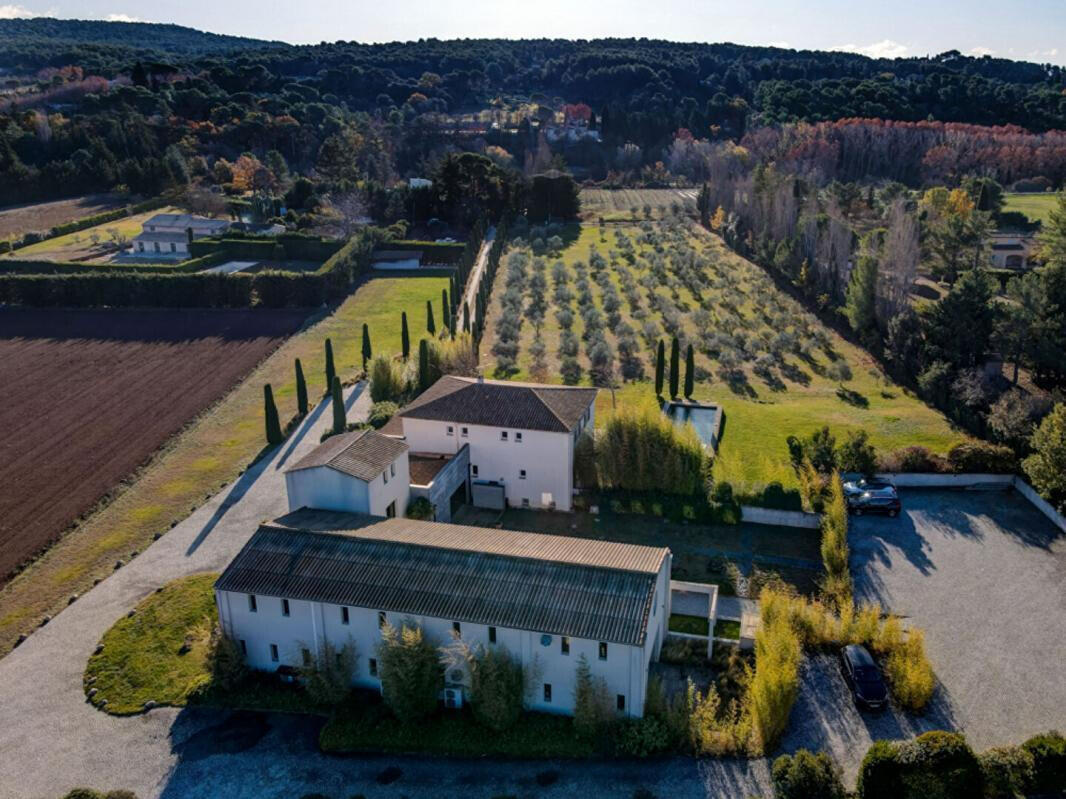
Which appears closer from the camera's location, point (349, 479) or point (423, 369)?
point (349, 479)

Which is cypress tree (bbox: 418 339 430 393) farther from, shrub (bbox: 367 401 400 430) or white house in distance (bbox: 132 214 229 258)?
white house in distance (bbox: 132 214 229 258)

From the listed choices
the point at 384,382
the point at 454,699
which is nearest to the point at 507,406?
the point at 384,382

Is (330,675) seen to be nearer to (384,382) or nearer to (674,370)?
(384,382)

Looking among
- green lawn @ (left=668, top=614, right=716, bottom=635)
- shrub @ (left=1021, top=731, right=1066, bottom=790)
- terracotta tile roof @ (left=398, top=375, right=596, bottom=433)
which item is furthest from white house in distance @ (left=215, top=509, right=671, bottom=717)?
shrub @ (left=1021, top=731, right=1066, bottom=790)

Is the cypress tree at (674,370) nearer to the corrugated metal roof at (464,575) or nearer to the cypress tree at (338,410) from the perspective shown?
the cypress tree at (338,410)

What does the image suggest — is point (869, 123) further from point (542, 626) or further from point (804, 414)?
point (542, 626)

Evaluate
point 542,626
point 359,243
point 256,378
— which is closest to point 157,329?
point 256,378
